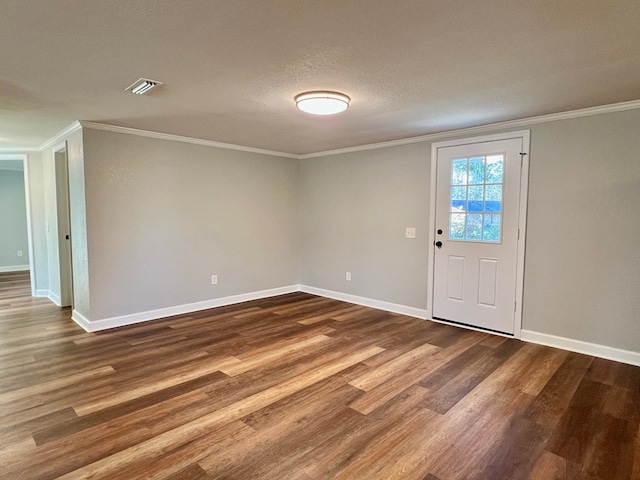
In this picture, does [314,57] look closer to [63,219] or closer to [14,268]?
[63,219]

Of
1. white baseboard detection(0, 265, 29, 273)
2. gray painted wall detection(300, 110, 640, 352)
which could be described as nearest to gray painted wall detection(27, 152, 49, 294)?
white baseboard detection(0, 265, 29, 273)

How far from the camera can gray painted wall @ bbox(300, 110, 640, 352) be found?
3.16m

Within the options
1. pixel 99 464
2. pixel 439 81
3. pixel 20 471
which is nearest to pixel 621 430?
pixel 439 81

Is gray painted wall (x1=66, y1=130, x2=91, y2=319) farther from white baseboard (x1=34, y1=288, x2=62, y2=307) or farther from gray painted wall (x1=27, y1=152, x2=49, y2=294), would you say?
gray painted wall (x1=27, y1=152, x2=49, y2=294)

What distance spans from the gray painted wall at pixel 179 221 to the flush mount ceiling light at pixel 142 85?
1.53 metres

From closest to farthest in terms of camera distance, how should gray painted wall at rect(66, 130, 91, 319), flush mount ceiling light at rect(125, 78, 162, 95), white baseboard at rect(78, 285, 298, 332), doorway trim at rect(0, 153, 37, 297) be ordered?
flush mount ceiling light at rect(125, 78, 162, 95) < gray painted wall at rect(66, 130, 91, 319) < white baseboard at rect(78, 285, 298, 332) < doorway trim at rect(0, 153, 37, 297)

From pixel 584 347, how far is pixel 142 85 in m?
4.48

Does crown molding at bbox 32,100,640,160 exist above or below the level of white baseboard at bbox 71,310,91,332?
above

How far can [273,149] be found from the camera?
5438 mm

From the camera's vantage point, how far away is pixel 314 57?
2203mm

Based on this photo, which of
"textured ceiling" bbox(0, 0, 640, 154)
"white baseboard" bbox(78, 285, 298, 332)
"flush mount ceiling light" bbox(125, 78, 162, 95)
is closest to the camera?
"textured ceiling" bbox(0, 0, 640, 154)

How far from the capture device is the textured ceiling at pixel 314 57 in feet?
5.57

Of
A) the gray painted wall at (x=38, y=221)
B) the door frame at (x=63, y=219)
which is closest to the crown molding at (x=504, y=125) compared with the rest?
the door frame at (x=63, y=219)

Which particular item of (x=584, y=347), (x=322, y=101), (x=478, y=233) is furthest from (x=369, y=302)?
(x=322, y=101)
